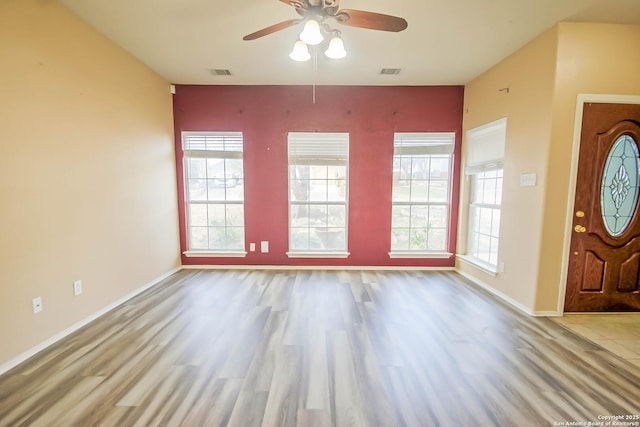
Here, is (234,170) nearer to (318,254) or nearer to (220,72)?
(220,72)

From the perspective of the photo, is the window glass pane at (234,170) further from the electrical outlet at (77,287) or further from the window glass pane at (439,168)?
the window glass pane at (439,168)

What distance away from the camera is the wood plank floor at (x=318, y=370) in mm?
1515

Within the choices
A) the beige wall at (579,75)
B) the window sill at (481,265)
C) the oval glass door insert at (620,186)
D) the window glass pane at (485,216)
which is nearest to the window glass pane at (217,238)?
the window sill at (481,265)

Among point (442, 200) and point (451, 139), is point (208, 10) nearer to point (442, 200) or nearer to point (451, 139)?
point (451, 139)

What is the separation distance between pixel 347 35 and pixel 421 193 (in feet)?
8.33

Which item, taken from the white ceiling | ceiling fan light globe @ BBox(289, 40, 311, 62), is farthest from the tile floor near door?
ceiling fan light globe @ BBox(289, 40, 311, 62)

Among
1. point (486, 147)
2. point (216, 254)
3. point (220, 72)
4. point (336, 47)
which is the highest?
point (220, 72)

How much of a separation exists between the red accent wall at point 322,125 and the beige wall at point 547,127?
1.11 metres

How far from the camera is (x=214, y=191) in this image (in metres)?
4.20

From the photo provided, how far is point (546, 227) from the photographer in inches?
104

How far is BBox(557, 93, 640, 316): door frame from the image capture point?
2518 mm

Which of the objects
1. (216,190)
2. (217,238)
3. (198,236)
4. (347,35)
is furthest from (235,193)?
(347,35)

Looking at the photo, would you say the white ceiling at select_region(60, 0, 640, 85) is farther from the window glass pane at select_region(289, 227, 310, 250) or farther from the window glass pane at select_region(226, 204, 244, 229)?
the window glass pane at select_region(289, 227, 310, 250)

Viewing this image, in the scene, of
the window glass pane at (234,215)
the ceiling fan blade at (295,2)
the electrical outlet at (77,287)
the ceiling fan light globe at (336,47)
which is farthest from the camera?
the window glass pane at (234,215)
